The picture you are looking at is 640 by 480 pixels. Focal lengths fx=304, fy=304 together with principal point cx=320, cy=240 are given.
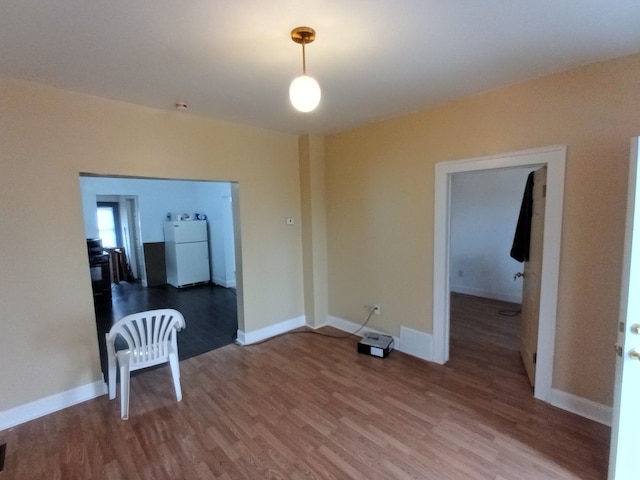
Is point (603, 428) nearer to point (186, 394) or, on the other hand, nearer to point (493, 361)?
point (493, 361)

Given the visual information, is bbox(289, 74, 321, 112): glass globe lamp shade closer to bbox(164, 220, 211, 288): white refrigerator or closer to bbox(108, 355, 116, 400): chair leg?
bbox(108, 355, 116, 400): chair leg

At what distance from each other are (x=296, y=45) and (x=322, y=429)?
2567mm

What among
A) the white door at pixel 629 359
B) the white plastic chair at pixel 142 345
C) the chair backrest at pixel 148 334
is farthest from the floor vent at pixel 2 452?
the white door at pixel 629 359

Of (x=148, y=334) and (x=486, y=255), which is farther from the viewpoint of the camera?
(x=486, y=255)

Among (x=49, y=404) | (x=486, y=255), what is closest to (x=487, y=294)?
(x=486, y=255)

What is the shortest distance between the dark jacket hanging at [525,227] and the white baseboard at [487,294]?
2.36 meters

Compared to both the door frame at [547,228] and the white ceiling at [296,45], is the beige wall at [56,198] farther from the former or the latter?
the door frame at [547,228]

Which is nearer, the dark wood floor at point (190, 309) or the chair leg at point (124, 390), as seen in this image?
the chair leg at point (124, 390)

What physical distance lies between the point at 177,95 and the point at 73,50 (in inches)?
30.6

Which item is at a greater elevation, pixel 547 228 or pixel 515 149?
pixel 515 149

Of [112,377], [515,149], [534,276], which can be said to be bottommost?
[112,377]

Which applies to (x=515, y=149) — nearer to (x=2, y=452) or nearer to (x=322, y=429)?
(x=322, y=429)

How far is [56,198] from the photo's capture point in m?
2.40

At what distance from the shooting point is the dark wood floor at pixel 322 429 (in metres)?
1.87
